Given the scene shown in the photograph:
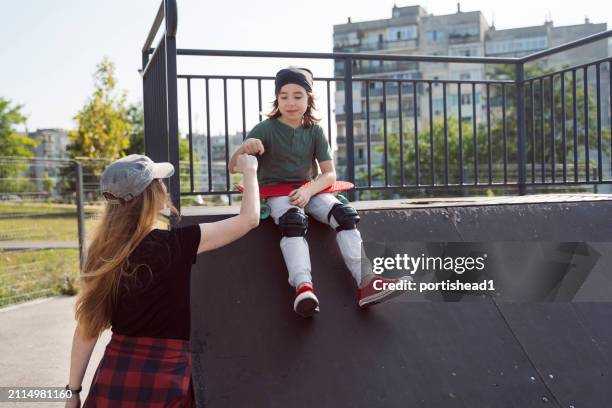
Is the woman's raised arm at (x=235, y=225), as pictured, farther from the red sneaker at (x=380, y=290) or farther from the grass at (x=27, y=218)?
the grass at (x=27, y=218)

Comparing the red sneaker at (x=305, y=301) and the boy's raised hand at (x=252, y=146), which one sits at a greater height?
the boy's raised hand at (x=252, y=146)

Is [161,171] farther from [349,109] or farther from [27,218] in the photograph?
[27,218]

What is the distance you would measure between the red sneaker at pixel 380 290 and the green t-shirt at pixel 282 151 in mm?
822

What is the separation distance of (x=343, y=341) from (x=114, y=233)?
137 cm

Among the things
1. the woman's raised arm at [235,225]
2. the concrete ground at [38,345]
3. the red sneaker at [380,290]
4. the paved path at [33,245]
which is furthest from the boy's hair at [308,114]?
the paved path at [33,245]

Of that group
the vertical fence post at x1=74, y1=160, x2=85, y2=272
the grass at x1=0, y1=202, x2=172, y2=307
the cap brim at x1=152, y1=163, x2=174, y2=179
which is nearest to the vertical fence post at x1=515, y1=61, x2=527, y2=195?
the cap brim at x1=152, y1=163, x2=174, y2=179

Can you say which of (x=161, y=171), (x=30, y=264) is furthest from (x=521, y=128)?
(x=30, y=264)

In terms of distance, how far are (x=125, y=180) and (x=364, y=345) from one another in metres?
1.52

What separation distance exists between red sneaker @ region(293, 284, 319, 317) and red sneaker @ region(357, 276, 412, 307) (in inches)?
11.7

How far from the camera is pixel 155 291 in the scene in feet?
7.55

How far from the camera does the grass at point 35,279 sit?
8.10 metres

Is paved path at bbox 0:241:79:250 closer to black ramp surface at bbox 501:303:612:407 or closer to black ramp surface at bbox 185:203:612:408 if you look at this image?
black ramp surface at bbox 185:203:612:408

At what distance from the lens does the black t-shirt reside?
2285 mm

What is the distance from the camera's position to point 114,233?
233 cm
